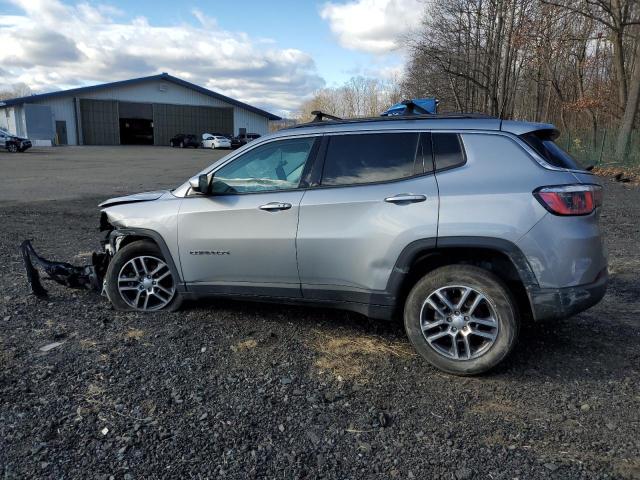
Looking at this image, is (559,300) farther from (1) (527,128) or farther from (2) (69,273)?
(2) (69,273)

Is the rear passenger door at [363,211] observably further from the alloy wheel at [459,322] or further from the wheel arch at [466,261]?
the alloy wheel at [459,322]

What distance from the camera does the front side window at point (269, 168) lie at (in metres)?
4.25

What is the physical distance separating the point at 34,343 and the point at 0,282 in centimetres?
210

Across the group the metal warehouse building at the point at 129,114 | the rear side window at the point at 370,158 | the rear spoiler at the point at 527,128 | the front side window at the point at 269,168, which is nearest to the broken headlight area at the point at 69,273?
the front side window at the point at 269,168

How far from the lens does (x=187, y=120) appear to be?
5562 cm

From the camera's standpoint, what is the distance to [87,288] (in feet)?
17.8

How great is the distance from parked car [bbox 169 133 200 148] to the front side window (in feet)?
160

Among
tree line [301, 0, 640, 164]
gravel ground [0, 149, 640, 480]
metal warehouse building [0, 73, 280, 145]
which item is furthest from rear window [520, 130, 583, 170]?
metal warehouse building [0, 73, 280, 145]

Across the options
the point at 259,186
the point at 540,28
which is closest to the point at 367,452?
the point at 259,186

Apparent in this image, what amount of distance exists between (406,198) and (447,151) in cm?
46

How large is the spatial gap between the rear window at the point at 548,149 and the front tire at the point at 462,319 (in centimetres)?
91

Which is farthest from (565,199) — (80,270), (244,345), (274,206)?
(80,270)

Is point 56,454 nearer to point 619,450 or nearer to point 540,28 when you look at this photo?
point 619,450

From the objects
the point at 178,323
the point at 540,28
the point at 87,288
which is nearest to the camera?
the point at 178,323
